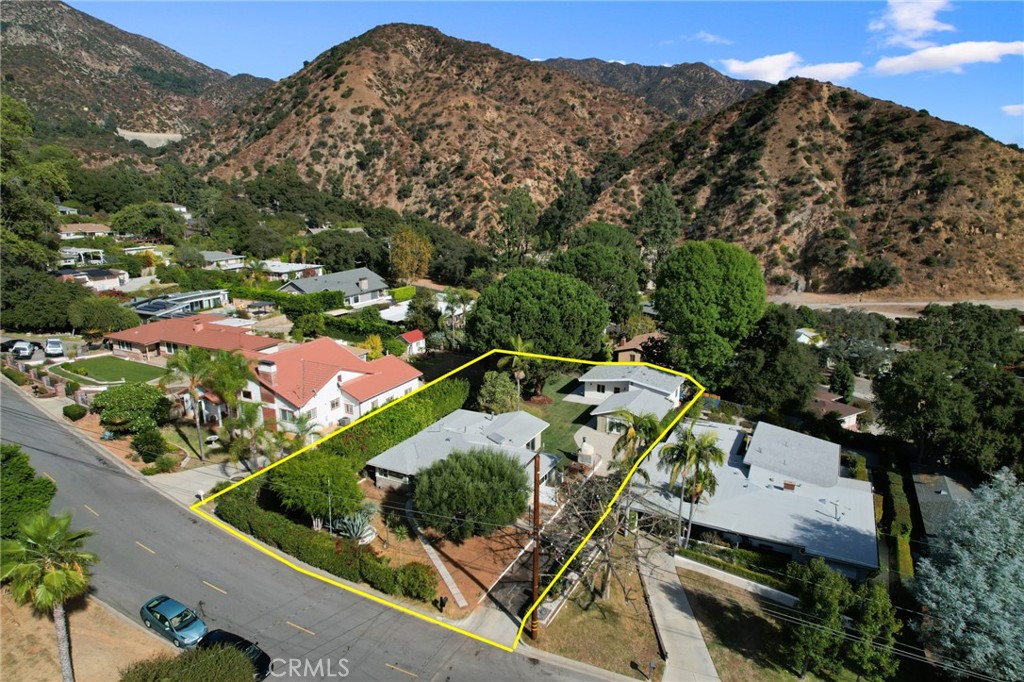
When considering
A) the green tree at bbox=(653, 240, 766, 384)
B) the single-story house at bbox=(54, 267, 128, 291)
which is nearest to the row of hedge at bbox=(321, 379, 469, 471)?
the green tree at bbox=(653, 240, 766, 384)

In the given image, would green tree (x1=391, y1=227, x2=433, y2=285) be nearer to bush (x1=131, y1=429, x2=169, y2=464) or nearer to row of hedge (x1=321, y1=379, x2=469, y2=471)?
bush (x1=131, y1=429, x2=169, y2=464)

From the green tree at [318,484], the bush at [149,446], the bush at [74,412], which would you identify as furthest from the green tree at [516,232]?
the green tree at [318,484]

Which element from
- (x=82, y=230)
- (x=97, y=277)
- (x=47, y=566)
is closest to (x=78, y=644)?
(x=47, y=566)

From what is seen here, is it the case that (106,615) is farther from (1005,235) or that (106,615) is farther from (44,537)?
(1005,235)

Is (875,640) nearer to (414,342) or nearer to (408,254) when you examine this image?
(414,342)

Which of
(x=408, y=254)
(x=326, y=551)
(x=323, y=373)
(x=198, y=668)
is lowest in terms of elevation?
(x=326, y=551)

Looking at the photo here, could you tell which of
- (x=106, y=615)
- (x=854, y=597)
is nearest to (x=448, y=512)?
(x=106, y=615)
